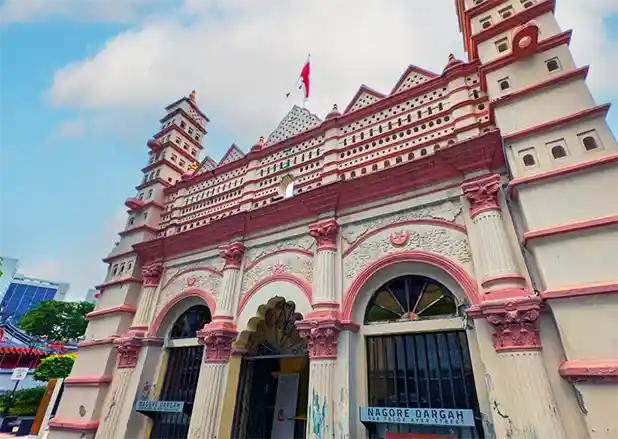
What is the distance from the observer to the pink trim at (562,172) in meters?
5.16

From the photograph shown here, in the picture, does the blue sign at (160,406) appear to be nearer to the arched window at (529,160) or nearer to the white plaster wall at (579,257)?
the white plaster wall at (579,257)

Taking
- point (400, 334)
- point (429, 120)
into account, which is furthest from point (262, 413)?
point (429, 120)

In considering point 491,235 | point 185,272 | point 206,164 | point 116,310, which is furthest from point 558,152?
point 116,310

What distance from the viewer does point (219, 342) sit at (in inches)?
321

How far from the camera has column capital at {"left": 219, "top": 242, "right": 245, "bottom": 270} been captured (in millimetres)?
9219

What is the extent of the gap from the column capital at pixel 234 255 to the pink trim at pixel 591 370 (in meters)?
7.23

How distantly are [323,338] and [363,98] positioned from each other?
667cm

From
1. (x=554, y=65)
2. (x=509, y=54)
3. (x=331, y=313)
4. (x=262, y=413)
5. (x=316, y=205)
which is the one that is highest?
(x=509, y=54)

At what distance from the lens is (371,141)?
8.66 meters

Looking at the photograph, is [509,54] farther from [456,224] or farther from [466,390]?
[466,390]

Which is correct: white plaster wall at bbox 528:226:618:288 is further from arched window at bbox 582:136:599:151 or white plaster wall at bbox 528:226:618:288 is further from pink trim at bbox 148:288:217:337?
pink trim at bbox 148:288:217:337

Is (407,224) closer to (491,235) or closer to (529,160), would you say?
(491,235)

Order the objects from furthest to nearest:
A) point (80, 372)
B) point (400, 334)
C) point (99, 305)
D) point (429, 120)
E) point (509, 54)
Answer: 1. point (99, 305)
2. point (80, 372)
3. point (429, 120)
4. point (509, 54)
5. point (400, 334)

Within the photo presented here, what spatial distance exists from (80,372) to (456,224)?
1150cm
